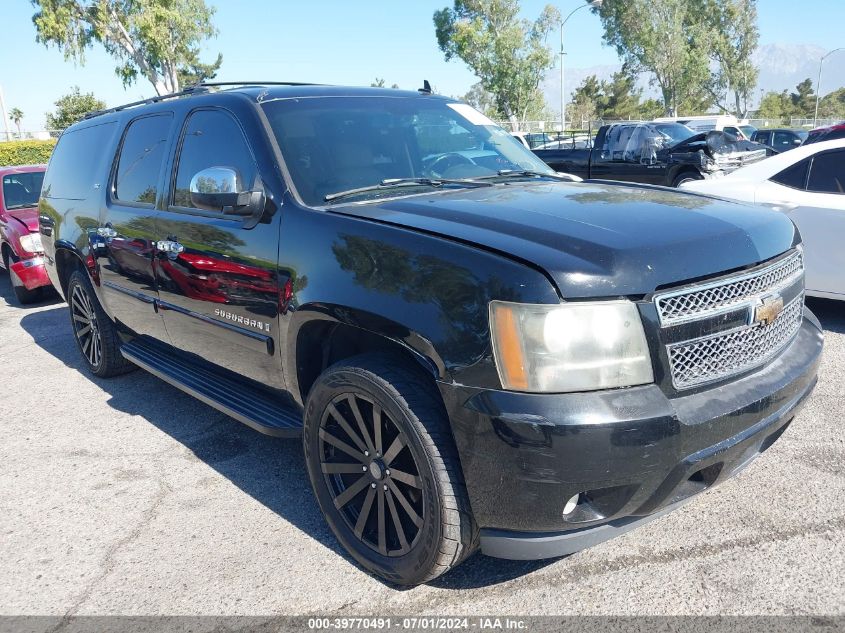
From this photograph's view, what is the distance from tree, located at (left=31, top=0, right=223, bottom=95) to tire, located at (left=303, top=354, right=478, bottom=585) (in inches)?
1384

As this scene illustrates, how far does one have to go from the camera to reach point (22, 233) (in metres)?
8.02

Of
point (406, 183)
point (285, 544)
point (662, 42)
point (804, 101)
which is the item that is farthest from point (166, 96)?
point (804, 101)

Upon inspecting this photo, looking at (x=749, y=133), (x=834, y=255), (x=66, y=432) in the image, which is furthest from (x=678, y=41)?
(x=66, y=432)

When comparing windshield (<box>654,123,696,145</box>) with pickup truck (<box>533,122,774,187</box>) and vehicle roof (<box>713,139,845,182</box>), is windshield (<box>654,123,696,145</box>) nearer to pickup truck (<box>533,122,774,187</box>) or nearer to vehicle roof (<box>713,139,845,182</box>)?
pickup truck (<box>533,122,774,187</box>)

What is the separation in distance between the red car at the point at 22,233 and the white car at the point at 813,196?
7262 mm

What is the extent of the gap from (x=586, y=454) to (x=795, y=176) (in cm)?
490

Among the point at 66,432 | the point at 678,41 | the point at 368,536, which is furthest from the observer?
the point at 678,41

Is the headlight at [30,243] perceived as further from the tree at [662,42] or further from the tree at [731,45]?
the tree at [731,45]

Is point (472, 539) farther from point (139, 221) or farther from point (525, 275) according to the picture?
point (139, 221)

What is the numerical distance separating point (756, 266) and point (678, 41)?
56999 millimetres

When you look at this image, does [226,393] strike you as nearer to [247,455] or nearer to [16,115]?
[247,455]

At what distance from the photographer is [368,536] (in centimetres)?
275

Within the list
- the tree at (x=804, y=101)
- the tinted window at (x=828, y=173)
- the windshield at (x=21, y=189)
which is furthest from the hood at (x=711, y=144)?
the tree at (x=804, y=101)

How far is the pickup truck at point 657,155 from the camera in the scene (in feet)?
42.4
